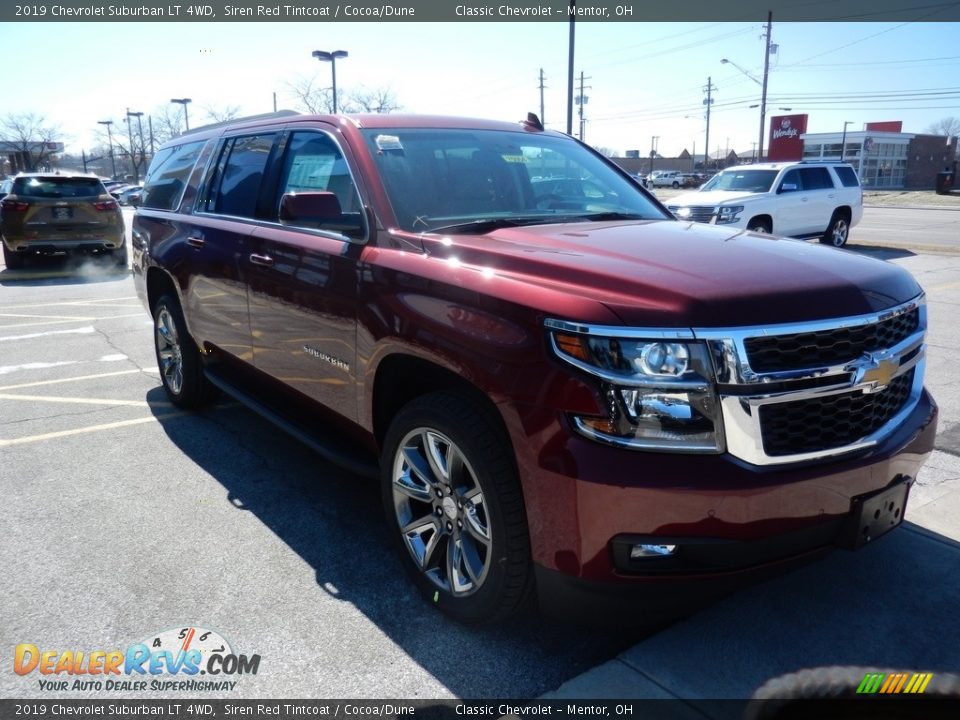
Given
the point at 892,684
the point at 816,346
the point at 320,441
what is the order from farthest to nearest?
the point at 320,441 < the point at 816,346 < the point at 892,684

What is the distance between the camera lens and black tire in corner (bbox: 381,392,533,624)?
254cm

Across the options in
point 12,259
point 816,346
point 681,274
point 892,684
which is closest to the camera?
point 892,684

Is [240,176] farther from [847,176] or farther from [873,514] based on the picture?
→ [847,176]

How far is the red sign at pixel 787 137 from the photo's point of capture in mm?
54156

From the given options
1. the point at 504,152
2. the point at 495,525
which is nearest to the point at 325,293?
the point at 504,152

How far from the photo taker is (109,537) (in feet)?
12.0

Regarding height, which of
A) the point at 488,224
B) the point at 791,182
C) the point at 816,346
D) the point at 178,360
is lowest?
the point at 178,360

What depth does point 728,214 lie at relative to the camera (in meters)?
13.9

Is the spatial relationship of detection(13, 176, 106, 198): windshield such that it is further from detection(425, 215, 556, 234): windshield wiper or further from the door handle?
detection(425, 215, 556, 234): windshield wiper

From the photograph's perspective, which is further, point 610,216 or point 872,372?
point 610,216

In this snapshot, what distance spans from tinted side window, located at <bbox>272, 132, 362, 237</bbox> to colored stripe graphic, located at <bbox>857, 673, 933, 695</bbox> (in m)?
2.55

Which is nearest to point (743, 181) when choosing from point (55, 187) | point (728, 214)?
point (728, 214)

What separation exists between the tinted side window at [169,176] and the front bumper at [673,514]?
413cm

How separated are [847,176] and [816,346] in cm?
1655
